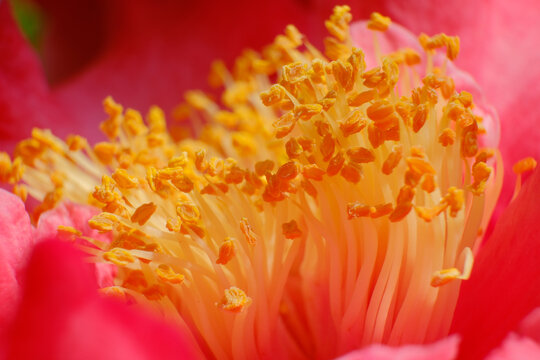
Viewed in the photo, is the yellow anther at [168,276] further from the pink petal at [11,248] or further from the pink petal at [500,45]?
the pink petal at [500,45]

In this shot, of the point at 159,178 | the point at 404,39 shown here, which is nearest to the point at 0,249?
the point at 159,178

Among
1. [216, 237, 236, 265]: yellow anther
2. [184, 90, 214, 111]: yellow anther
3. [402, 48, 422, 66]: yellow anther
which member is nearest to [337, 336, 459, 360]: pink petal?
[216, 237, 236, 265]: yellow anther

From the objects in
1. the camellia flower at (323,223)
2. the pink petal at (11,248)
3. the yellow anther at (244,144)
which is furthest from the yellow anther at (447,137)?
the pink petal at (11,248)

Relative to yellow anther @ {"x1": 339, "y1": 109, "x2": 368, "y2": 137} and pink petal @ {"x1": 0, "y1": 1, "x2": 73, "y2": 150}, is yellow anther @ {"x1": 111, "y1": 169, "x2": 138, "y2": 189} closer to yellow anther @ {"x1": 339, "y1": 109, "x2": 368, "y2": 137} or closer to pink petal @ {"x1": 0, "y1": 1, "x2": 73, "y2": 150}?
yellow anther @ {"x1": 339, "y1": 109, "x2": 368, "y2": 137}

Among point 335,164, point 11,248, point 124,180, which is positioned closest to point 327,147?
point 335,164

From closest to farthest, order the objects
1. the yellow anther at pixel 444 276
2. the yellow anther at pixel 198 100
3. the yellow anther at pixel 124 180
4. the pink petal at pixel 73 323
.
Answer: the pink petal at pixel 73 323 → the yellow anther at pixel 444 276 → the yellow anther at pixel 124 180 → the yellow anther at pixel 198 100

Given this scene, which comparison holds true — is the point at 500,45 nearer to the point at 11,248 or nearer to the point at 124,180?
the point at 124,180
